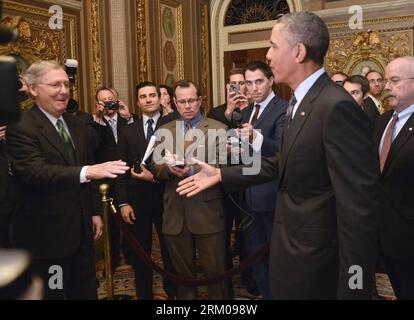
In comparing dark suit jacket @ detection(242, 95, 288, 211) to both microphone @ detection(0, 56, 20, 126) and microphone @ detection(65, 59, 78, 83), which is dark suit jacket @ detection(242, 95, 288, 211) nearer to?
microphone @ detection(65, 59, 78, 83)

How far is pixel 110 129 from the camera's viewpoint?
15.9 feet

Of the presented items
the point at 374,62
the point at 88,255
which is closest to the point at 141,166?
the point at 88,255

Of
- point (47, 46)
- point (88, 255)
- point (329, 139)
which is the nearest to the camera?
point (329, 139)

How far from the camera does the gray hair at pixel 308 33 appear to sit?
2.04m

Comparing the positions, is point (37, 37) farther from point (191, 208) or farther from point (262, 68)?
point (191, 208)

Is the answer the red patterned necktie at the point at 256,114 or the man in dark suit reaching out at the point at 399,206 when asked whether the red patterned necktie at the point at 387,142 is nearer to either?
the man in dark suit reaching out at the point at 399,206

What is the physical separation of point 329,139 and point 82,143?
1.69 m

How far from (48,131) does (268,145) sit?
58.3 inches

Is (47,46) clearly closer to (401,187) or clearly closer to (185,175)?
(185,175)

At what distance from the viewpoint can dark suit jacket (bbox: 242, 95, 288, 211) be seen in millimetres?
3268

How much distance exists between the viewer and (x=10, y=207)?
3.20 m

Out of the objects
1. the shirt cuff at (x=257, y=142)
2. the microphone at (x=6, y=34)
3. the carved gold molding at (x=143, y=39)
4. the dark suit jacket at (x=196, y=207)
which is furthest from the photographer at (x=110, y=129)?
the microphone at (x=6, y=34)

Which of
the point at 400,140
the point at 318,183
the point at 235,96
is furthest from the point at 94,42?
the point at 318,183

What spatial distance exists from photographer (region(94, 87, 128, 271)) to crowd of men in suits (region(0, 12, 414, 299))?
0.15 feet
